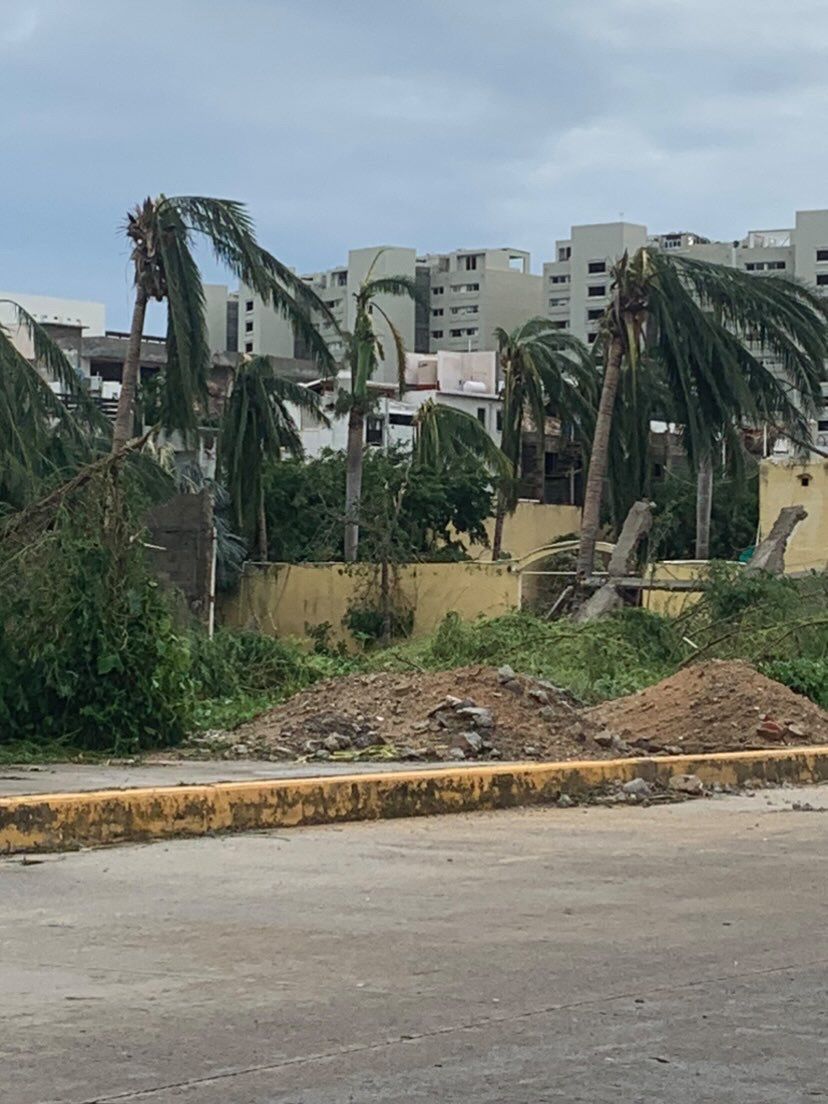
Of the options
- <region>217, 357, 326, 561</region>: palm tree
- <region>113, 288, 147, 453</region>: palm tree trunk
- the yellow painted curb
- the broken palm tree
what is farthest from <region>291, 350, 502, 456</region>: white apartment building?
the yellow painted curb

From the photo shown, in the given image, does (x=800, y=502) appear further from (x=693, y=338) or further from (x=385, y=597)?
(x=385, y=597)

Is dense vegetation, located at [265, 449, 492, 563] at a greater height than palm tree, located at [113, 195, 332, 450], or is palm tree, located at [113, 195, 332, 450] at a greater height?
palm tree, located at [113, 195, 332, 450]

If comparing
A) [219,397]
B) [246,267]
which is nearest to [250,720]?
[246,267]

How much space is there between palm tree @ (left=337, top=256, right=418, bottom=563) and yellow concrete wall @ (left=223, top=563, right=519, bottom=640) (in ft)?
4.45

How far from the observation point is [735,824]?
11.6 m

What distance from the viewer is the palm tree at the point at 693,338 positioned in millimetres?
34500

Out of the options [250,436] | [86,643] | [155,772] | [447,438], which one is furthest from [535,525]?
[155,772]

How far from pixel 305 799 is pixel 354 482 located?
30995 mm

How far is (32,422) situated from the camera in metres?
30.0

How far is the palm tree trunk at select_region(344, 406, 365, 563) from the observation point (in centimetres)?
4050

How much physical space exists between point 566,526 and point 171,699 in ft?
148

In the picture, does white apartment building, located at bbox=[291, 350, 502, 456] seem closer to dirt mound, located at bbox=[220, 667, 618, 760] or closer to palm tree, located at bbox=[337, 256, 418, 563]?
palm tree, located at bbox=[337, 256, 418, 563]

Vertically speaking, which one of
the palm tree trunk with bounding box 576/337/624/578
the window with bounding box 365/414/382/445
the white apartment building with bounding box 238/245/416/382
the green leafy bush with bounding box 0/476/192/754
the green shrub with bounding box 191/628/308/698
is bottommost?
the green shrub with bounding box 191/628/308/698

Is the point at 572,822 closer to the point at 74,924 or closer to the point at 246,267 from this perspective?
the point at 74,924
